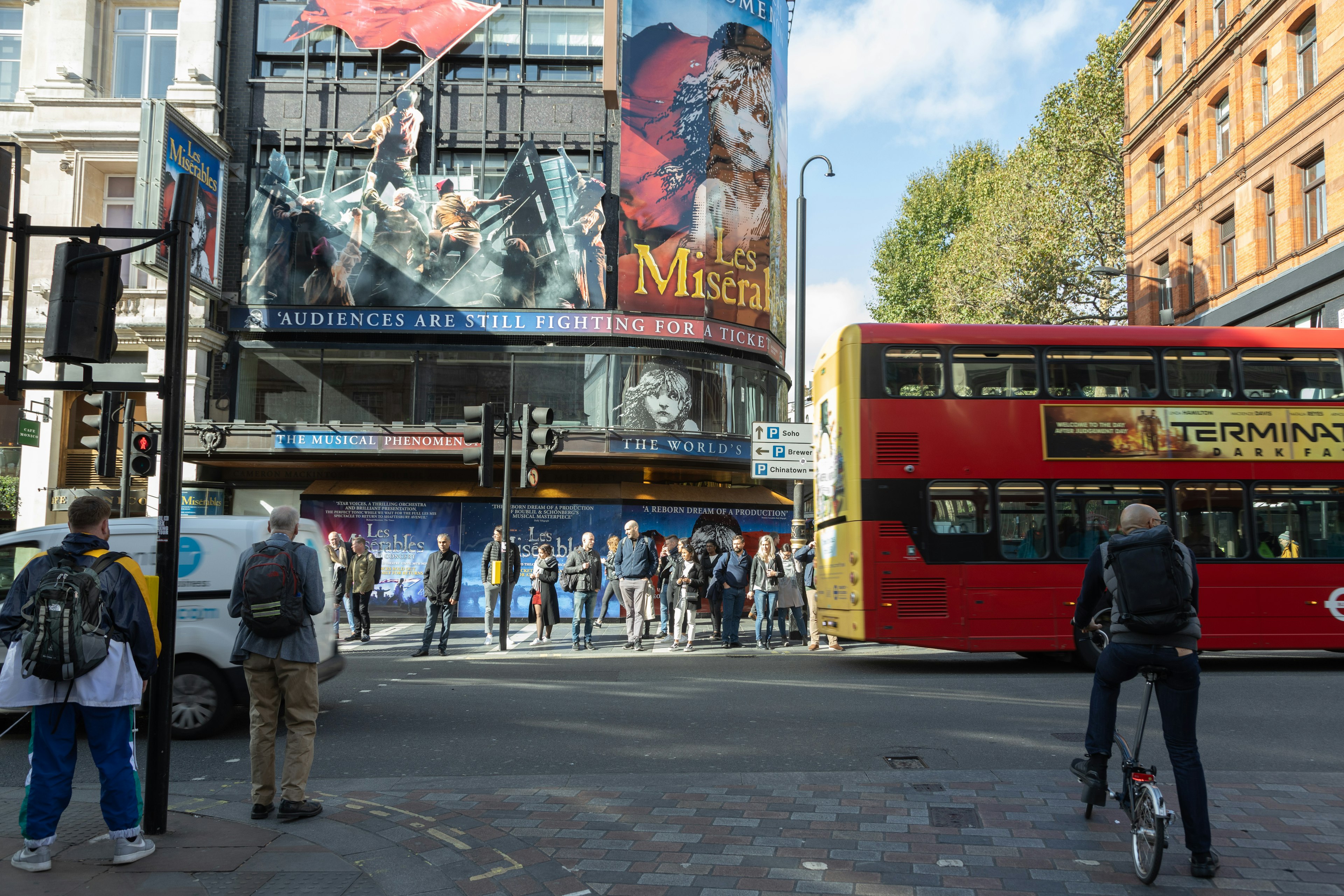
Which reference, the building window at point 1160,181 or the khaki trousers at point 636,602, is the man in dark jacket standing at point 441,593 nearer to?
the khaki trousers at point 636,602

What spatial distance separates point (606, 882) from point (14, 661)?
2.80 meters

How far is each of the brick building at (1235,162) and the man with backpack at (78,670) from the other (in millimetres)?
22157

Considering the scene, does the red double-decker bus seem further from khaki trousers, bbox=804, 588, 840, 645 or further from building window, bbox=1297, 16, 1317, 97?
building window, bbox=1297, 16, 1317, 97

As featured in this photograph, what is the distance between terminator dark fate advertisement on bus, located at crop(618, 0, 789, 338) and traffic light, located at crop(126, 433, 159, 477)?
10.1 m

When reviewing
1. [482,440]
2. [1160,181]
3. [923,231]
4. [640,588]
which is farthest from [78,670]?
[923,231]

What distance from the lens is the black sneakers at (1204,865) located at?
4.47 m

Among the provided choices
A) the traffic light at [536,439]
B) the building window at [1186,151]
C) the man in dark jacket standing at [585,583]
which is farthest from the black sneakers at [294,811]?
the building window at [1186,151]

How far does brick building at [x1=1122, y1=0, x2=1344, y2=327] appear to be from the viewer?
21625mm

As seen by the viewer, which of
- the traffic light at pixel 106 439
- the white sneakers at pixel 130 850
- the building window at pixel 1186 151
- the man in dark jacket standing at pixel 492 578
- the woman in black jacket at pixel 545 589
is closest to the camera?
the white sneakers at pixel 130 850

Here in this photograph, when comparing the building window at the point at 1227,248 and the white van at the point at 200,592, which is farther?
the building window at the point at 1227,248

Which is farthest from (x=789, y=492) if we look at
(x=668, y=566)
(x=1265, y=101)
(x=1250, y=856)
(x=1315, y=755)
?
(x=1250, y=856)

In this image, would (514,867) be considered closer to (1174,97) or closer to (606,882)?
(606,882)

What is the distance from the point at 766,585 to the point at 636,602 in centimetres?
201

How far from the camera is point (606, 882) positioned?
4.48 meters
